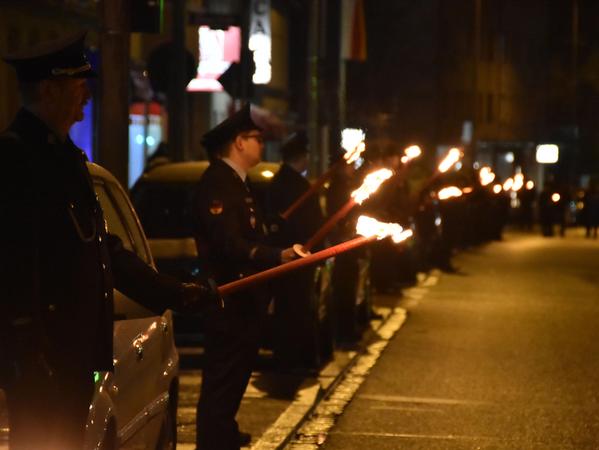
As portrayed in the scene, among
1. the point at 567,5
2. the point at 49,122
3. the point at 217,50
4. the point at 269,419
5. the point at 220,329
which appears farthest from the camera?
the point at 567,5

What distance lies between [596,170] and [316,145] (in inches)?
2011

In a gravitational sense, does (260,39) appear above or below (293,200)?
above

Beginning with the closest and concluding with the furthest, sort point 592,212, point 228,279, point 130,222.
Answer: point 130,222
point 228,279
point 592,212

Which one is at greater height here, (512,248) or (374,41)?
(374,41)

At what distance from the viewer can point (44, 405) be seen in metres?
4.61

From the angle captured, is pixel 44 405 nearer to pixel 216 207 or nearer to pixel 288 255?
pixel 288 255

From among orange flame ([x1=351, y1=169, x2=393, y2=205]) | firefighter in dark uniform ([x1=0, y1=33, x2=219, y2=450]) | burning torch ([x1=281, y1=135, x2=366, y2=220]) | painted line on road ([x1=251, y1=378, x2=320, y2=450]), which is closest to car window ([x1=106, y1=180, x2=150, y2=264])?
orange flame ([x1=351, y1=169, x2=393, y2=205])

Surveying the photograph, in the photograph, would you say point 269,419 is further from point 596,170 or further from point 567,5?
point 567,5

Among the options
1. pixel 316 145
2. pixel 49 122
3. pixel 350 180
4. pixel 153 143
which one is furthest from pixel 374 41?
pixel 49 122

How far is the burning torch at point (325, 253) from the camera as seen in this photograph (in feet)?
19.0

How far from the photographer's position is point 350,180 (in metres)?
15.3

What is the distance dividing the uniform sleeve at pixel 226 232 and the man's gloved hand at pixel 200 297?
185 cm

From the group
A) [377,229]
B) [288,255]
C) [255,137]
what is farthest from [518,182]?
[377,229]

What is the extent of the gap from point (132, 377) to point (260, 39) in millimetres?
35990
